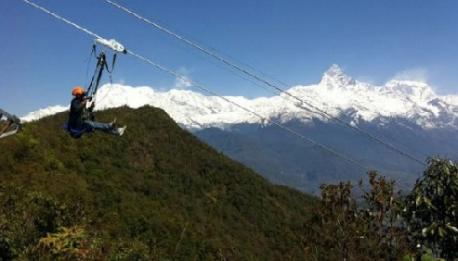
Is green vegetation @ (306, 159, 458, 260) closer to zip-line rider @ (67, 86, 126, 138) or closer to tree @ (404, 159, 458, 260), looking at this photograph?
tree @ (404, 159, 458, 260)

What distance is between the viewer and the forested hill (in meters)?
30.9

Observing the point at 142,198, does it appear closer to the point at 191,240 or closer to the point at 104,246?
→ the point at 191,240

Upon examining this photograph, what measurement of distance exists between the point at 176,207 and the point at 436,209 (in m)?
52.4

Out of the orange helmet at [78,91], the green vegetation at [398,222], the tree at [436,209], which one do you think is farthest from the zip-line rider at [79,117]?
the tree at [436,209]

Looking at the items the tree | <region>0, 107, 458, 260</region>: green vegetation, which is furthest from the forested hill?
the tree

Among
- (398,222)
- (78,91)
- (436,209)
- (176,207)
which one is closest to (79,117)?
(78,91)

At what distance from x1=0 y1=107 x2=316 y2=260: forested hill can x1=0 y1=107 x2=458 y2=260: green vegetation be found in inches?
6.1

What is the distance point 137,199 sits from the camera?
197 ft

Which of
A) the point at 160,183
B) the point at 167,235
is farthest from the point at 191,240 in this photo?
the point at 160,183

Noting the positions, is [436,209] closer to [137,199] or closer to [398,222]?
[398,222]

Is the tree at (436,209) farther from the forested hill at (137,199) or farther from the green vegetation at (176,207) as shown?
the forested hill at (137,199)

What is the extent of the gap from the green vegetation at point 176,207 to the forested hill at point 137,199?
155mm

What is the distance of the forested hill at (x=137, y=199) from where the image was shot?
30.9 metres

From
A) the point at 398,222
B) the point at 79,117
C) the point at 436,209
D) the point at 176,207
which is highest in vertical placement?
the point at 436,209
